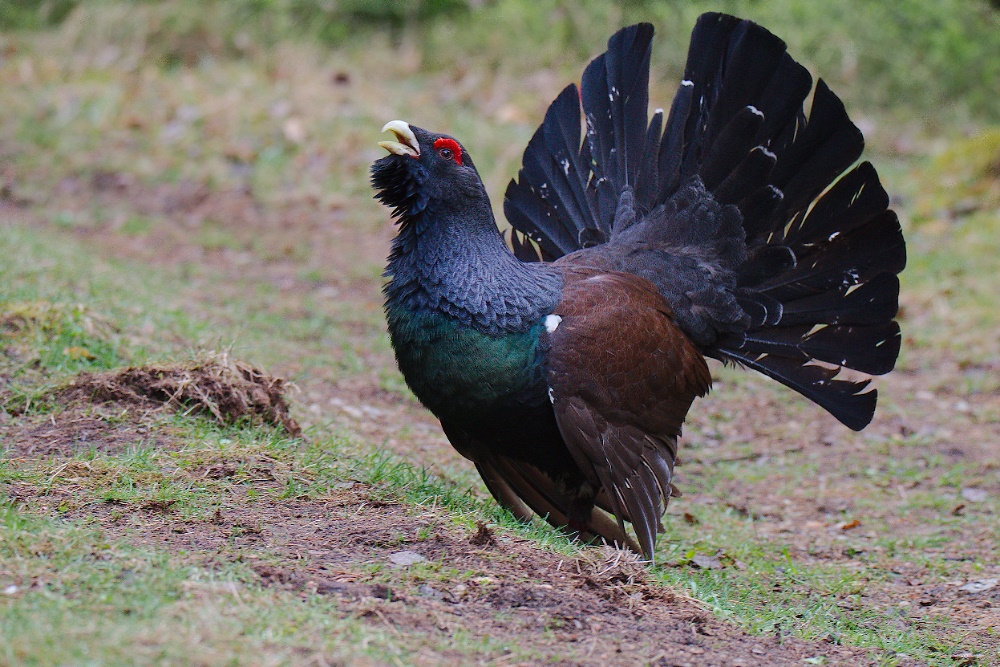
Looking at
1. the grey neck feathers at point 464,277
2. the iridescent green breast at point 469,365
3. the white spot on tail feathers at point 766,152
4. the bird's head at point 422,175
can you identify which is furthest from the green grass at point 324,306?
the white spot on tail feathers at point 766,152

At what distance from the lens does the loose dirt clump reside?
5.13 m

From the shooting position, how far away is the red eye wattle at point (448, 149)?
4754mm

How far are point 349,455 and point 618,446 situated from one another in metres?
1.31

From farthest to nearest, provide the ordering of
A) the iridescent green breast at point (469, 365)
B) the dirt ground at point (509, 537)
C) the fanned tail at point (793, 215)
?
1. the fanned tail at point (793, 215)
2. the iridescent green breast at point (469, 365)
3. the dirt ground at point (509, 537)

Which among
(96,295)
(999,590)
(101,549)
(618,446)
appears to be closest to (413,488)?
(618,446)

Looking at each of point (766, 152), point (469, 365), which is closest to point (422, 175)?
point (469, 365)

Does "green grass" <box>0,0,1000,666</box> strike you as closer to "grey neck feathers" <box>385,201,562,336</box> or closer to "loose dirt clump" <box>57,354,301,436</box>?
"loose dirt clump" <box>57,354,301,436</box>

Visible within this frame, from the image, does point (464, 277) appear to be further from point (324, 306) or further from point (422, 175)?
point (324, 306)

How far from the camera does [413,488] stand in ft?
15.9

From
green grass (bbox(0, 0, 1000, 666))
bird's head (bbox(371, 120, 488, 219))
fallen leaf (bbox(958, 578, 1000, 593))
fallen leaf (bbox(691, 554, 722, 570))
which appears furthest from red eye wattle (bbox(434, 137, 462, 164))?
fallen leaf (bbox(958, 578, 1000, 593))

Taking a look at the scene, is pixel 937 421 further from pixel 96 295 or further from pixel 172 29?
pixel 172 29

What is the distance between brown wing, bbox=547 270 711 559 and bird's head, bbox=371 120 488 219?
680 millimetres

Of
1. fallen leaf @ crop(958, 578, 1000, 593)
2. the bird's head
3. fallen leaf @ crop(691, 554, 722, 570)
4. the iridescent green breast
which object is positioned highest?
the bird's head

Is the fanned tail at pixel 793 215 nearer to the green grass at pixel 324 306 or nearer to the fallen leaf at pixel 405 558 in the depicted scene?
the green grass at pixel 324 306
